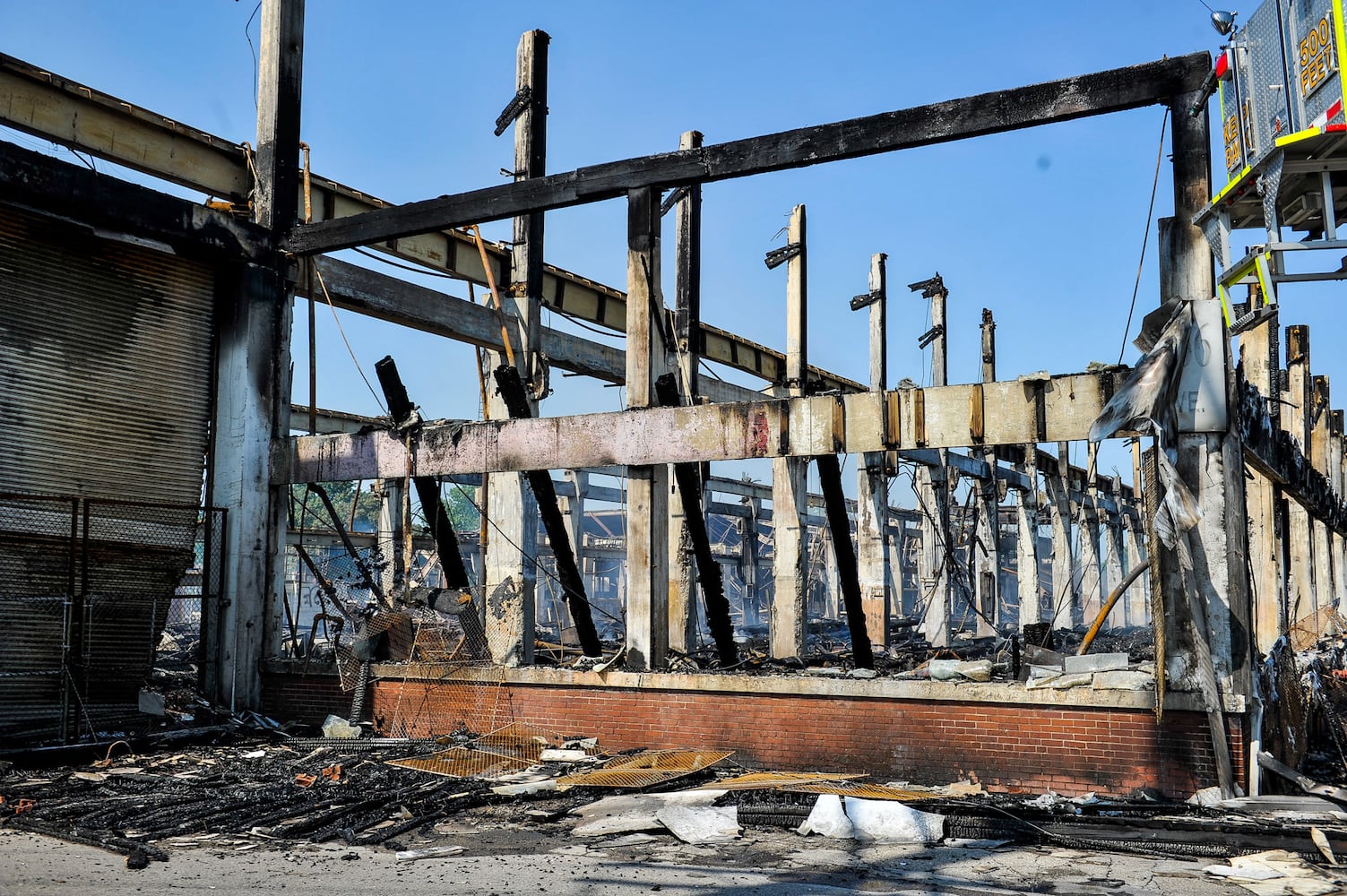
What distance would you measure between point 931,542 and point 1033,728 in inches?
1005

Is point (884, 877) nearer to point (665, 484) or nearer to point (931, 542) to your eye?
point (665, 484)

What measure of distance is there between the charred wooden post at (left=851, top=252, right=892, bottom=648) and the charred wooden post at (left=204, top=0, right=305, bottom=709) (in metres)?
13.6

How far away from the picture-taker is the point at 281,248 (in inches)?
601

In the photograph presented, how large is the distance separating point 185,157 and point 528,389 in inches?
226

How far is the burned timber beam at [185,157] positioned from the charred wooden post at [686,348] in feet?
5.58

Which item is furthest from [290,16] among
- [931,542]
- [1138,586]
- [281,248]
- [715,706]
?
[1138,586]

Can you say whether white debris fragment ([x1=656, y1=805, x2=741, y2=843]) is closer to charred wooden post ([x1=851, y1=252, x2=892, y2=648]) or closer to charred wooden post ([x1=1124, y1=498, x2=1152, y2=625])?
charred wooden post ([x1=851, y1=252, x2=892, y2=648])

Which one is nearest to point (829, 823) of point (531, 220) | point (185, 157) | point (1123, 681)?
point (1123, 681)

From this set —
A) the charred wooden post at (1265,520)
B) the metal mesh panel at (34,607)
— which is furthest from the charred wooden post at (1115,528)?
the metal mesh panel at (34,607)

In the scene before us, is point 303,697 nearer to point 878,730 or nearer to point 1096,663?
point 878,730

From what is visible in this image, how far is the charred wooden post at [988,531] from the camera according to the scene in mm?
28916

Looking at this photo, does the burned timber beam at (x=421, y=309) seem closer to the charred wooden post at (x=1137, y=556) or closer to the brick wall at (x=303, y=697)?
the brick wall at (x=303, y=697)

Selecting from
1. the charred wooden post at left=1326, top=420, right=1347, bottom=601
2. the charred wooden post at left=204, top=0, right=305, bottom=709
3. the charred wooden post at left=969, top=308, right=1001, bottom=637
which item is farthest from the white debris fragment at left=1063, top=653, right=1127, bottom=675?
the charred wooden post at left=1326, top=420, right=1347, bottom=601

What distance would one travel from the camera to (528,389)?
56.9 ft
